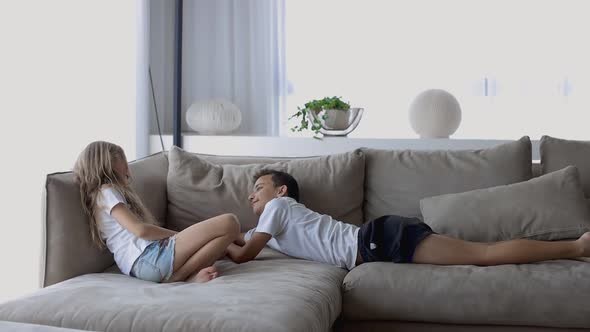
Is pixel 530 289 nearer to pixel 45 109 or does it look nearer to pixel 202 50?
pixel 45 109

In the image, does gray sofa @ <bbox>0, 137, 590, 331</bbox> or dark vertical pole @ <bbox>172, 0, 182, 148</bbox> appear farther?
dark vertical pole @ <bbox>172, 0, 182, 148</bbox>

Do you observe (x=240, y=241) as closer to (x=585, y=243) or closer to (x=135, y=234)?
(x=135, y=234)

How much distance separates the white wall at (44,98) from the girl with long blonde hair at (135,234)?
444mm

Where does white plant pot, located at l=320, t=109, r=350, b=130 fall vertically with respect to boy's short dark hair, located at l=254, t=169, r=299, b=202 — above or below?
above

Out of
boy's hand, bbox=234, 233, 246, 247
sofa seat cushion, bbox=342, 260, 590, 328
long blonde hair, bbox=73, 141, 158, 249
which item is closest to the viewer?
sofa seat cushion, bbox=342, 260, 590, 328

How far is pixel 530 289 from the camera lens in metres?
2.49

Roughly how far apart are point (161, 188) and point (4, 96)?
722 millimetres

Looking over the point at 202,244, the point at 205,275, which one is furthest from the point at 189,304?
the point at 202,244

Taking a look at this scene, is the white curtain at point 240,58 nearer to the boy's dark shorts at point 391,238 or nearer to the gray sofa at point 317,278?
the gray sofa at point 317,278

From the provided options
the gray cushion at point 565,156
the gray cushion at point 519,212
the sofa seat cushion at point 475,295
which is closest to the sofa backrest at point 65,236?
the sofa seat cushion at point 475,295

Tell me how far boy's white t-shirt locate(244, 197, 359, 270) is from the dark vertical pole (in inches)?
60.8

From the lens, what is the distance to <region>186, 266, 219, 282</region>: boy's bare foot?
257 cm

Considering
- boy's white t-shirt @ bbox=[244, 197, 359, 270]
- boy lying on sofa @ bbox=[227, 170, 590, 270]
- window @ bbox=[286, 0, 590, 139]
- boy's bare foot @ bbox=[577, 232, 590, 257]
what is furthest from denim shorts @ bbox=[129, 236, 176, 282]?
window @ bbox=[286, 0, 590, 139]

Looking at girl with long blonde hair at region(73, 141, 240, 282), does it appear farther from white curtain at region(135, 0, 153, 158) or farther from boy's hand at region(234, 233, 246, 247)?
white curtain at region(135, 0, 153, 158)
